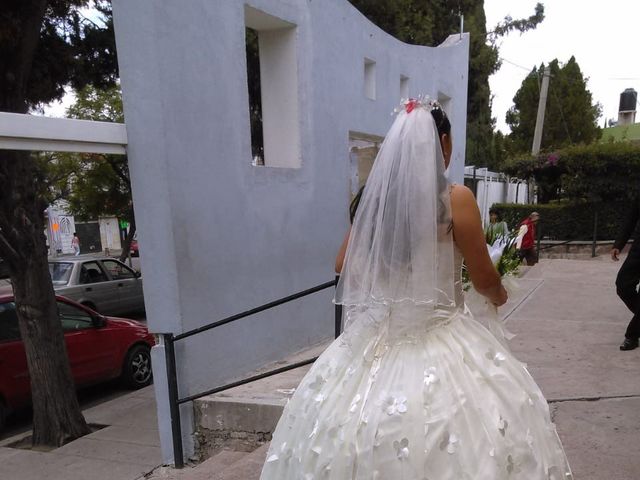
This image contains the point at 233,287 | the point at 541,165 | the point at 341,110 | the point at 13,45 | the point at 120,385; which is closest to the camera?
the point at 233,287

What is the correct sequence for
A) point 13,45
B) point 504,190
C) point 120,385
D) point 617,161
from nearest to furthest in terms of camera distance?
1. point 13,45
2. point 120,385
3. point 617,161
4. point 504,190

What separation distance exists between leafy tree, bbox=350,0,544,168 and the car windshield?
776 cm

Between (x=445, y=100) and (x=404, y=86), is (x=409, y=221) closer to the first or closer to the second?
(x=404, y=86)

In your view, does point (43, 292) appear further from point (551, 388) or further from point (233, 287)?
point (551, 388)

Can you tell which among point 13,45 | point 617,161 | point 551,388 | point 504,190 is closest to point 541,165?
point 617,161

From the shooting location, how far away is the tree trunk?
189 inches

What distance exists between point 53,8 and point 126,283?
5.75m

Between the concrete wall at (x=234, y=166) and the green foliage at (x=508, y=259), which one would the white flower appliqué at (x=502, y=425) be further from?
the concrete wall at (x=234, y=166)

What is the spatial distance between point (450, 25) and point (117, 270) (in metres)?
9.96

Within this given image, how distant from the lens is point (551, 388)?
3.82 m

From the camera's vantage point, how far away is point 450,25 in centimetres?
1325

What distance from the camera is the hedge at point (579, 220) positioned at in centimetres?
1380

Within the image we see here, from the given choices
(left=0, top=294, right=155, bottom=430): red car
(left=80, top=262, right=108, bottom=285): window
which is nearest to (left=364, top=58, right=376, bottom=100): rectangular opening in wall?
(left=0, top=294, right=155, bottom=430): red car

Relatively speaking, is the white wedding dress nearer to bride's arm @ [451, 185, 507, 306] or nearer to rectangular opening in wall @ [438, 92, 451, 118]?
bride's arm @ [451, 185, 507, 306]
